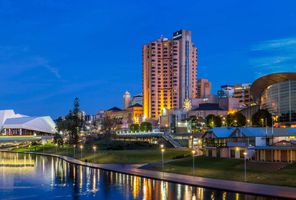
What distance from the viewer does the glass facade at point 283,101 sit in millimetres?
123312

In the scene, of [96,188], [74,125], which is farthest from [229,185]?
[74,125]

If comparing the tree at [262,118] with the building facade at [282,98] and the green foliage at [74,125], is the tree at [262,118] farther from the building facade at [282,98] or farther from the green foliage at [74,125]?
the green foliage at [74,125]

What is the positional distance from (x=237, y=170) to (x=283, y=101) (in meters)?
76.8

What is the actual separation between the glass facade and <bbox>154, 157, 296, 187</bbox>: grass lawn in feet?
200

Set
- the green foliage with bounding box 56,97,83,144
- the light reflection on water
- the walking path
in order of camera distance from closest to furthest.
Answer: the walking path → the light reflection on water → the green foliage with bounding box 56,97,83,144

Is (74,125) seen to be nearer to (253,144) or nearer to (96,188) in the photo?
(253,144)

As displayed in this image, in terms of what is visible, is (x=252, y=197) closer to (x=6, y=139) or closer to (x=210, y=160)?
(x=210, y=160)

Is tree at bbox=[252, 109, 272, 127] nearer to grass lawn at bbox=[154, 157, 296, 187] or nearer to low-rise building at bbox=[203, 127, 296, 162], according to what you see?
A: low-rise building at bbox=[203, 127, 296, 162]

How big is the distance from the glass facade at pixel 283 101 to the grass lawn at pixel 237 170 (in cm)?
6101

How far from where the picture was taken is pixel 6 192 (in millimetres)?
51188

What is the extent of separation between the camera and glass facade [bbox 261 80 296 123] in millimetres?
123312

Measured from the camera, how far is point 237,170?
55.0 metres

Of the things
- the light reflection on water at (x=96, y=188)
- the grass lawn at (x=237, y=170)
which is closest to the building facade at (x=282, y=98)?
the grass lawn at (x=237, y=170)

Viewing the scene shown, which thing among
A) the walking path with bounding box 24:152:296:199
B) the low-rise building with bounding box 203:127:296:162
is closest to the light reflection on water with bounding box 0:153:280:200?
the walking path with bounding box 24:152:296:199
